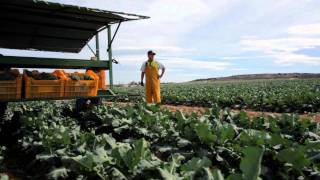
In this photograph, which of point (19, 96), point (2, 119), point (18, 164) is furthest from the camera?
point (2, 119)

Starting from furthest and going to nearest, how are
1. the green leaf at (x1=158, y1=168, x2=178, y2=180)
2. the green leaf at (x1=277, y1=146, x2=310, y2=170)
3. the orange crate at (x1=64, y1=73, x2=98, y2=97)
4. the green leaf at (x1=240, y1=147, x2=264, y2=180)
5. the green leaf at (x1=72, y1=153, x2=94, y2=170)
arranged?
1. the orange crate at (x1=64, y1=73, x2=98, y2=97)
2. the green leaf at (x1=72, y1=153, x2=94, y2=170)
3. the green leaf at (x1=277, y1=146, x2=310, y2=170)
4. the green leaf at (x1=158, y1=168, x2=178, y2=180)
5. the green leaf at (x1=240, y1=147, x2=264, y2=180)

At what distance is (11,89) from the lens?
6492 millimetres

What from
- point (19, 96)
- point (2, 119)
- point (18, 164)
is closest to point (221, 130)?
point (18, 164)

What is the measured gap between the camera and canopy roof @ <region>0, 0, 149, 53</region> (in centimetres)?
679

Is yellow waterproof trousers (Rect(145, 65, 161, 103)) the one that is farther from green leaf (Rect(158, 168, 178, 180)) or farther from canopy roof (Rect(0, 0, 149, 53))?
green leaf (Rect(158, 168, 178, 180))

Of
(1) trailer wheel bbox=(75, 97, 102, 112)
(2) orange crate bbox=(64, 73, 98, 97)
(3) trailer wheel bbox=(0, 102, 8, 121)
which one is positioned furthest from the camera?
(1) trailer wheel bbox=(75, 97, 102, 112)

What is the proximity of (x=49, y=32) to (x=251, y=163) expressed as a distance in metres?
6.05

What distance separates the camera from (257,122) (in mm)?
6184

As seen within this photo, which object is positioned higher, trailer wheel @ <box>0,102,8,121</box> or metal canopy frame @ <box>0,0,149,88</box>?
metal canopy frame @ <box>0,0,149,88</box>

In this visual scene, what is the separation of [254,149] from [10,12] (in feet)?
17.6

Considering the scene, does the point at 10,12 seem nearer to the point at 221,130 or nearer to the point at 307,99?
the point at 221,130

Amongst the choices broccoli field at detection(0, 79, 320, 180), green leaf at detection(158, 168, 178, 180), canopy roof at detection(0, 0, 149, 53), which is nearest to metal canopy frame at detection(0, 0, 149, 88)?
canopy roof at detection(0, 0, 149, 53)

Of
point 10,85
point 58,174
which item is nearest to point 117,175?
point 58,174

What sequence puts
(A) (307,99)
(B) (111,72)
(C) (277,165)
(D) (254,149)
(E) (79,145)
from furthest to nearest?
(A) (307,99) < (B) (111,72) < (E) (79,145) < (C) (277,165) < (D) (254,149)
